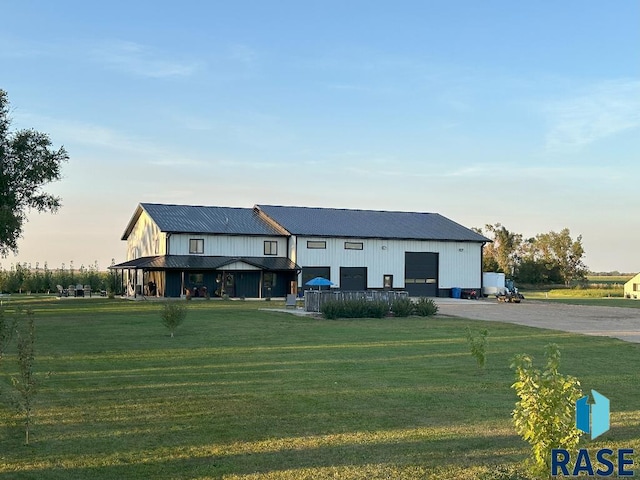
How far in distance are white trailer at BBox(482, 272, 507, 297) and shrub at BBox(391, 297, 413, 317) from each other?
27.2m

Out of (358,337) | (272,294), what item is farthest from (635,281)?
(358,337)

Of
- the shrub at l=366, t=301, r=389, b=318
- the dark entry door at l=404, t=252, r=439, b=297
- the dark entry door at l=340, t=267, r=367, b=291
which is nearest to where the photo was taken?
the shrub at l=366, t=301, r=389, b=318

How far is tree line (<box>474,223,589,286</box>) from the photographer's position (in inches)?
3393

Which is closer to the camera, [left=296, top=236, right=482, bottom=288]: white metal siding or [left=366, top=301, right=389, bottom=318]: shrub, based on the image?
[left=366, top=301, right=389, bottom=318]: shrub

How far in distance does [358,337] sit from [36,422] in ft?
41.4

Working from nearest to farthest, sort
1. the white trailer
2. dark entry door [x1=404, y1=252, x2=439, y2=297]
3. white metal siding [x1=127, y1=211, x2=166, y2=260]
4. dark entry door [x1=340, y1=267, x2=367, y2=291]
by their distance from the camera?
white metal siding [x1=127, y1=211, x2=166, y2=260] → dark entry door [x1=340, y1=267, x2=367, y2=291] → dark entry door [x1=404, y1=252, x2=439, y2=297] → the white trailer

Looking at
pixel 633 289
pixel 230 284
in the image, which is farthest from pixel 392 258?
pixel 633 289

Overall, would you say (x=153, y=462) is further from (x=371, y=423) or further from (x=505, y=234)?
(x=505, y=234)

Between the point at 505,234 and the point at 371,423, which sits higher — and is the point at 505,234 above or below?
above

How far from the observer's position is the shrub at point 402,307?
101 feet

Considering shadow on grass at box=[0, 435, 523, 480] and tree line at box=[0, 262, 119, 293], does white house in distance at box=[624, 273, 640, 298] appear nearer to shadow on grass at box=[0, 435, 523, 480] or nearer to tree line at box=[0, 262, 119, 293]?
tree line at box=[0, 262, 119, 293]

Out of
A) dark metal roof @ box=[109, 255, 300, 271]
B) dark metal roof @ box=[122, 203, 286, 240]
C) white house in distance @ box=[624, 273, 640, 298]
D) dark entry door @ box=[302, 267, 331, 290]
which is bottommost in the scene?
white house in distance @ box=[624, 273, 640, 298]

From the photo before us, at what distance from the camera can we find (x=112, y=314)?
1185 inches

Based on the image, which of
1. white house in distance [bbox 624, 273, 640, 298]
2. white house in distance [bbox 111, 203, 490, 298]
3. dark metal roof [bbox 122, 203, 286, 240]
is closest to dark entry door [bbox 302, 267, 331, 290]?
white house in distance [bbox 111, 203, 490, 298]
